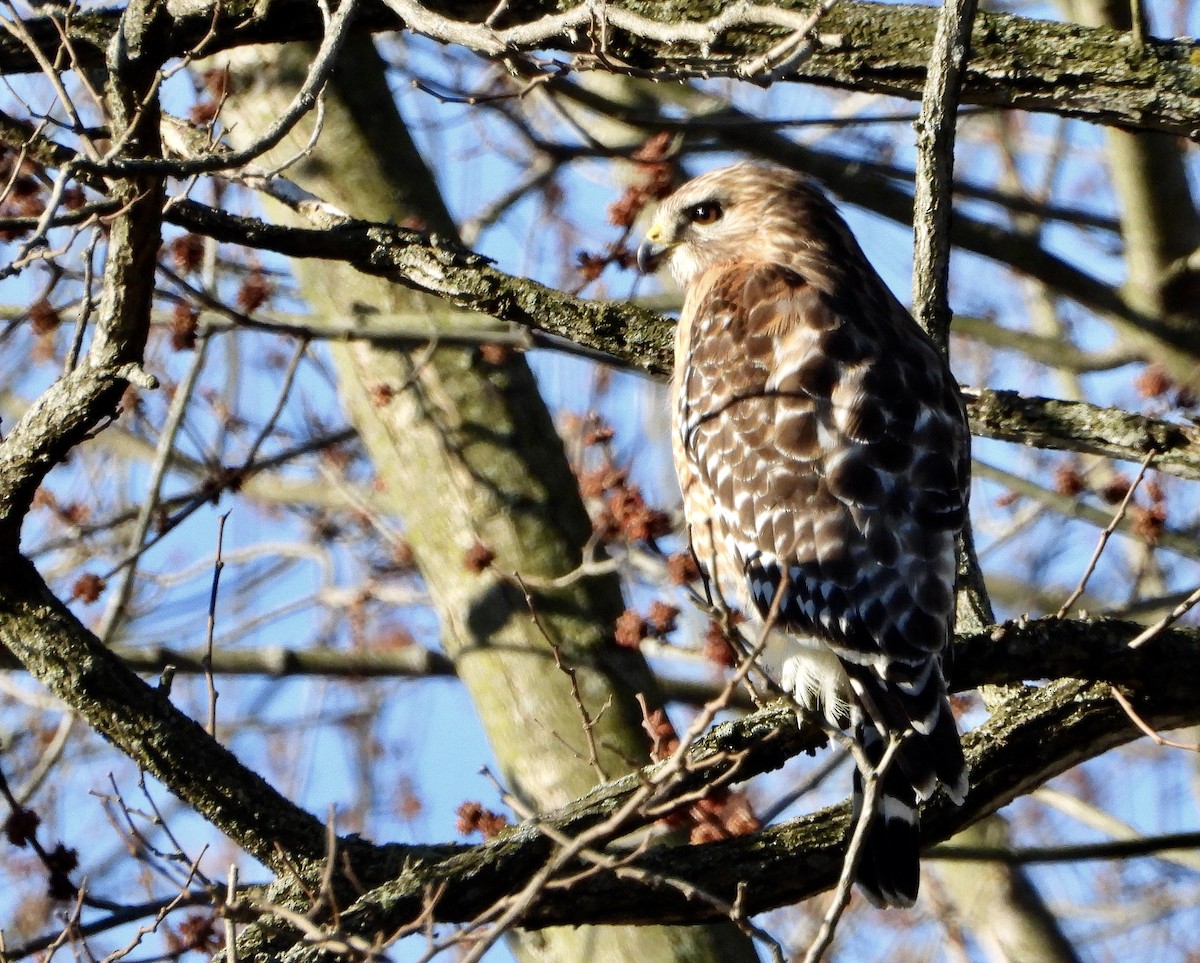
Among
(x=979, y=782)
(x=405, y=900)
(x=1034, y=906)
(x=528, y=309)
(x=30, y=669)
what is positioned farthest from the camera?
(x=1034, y=906)

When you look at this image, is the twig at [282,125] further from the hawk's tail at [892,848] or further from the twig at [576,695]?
the hawk's tail at [892,848]

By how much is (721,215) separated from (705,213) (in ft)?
0.18

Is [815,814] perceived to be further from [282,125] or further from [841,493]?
[282,125]

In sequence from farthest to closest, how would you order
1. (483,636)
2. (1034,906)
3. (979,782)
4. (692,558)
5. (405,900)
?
(1034,906)
(483,636)
(692,558)
(979,782)
(405,900)

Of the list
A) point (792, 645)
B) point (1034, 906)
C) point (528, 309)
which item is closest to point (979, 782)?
point (792, 645)

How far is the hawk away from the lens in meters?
3.49

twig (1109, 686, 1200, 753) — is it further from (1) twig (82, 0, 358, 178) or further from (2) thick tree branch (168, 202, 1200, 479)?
(1) twig (82, 0, 358, 178)

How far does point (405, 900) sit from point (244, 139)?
3.48 meters

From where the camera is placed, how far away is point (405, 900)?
307 centimetres

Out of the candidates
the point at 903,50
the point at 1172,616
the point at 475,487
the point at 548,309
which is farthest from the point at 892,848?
the point at 475,487

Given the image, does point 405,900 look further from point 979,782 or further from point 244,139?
point 244,139

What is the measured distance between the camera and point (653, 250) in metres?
5.14

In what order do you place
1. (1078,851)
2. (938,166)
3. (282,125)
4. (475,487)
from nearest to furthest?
(282,125), (938,166), (1078,851), (475,487)

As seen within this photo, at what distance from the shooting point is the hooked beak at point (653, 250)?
16.4 ft
